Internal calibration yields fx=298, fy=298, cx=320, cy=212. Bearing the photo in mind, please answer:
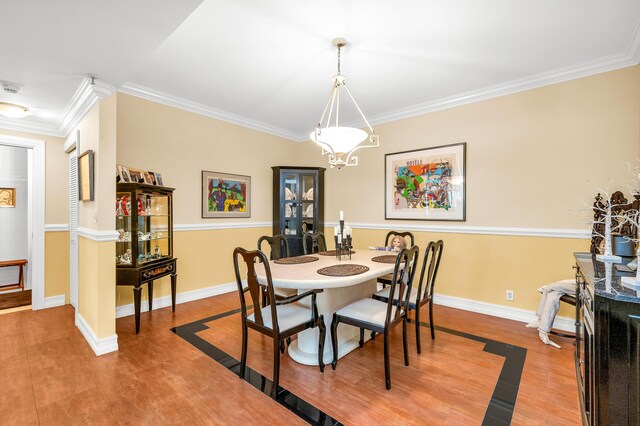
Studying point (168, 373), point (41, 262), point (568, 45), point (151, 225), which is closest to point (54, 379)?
point (168, 373)

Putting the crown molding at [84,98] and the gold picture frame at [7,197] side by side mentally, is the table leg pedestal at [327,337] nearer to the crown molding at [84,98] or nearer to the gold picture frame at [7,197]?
the crown molding at [84,98]

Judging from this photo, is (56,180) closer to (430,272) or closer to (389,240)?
(389,240)

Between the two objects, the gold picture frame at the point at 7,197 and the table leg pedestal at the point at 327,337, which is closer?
the table leg pedestal at the point at 327,337

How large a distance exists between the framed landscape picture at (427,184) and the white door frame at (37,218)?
14.6 ft

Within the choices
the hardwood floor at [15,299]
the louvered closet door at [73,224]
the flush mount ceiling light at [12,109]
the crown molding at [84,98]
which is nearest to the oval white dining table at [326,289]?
the crown molding at [84,98]

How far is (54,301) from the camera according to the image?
150 inches

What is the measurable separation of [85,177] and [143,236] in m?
0.77

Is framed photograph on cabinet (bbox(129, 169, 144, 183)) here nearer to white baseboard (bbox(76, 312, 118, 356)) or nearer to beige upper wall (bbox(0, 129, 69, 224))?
beige upper wall (bbox(0, 129, 69, 224))

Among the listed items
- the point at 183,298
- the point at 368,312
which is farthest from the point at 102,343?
the point at 368,312

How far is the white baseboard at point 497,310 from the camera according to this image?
307 cm

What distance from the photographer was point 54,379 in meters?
2.18

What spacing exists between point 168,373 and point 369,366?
5.05 feet

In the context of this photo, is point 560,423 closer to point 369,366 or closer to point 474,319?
point 369,366

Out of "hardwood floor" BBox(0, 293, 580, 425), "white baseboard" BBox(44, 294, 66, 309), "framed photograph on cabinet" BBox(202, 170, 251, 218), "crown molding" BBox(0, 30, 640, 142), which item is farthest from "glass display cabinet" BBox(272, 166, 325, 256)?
"white baseboard" BBox(44, 294, 66, 309)
